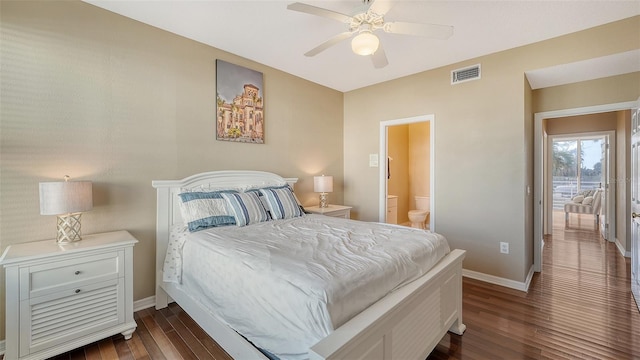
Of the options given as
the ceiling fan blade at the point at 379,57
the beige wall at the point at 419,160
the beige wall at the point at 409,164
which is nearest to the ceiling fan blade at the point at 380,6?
the ceiling fan blade at the point at 379,57

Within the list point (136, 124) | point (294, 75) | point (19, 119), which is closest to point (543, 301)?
point (294, 75)

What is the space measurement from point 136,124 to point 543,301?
4.39m

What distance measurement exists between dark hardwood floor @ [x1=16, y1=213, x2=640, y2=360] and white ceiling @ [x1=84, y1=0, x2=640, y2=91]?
2405mm

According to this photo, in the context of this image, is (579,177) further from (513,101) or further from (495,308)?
(495,308)

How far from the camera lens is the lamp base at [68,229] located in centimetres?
205

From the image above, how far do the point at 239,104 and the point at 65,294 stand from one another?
93.9 inches

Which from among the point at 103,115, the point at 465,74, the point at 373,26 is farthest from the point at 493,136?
the point at 103,115

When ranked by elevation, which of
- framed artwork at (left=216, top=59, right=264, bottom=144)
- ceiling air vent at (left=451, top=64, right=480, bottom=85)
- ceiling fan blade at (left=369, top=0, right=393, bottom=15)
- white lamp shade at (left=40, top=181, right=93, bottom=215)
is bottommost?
white lamp shade at (left=40, top=181, right=93, bottom=215)

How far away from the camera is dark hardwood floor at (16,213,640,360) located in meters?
1.95

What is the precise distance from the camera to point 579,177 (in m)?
7.02

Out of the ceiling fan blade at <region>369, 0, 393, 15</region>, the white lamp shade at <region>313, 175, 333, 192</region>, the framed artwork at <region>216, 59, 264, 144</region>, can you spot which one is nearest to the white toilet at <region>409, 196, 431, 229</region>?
the white lamp shade at <region>313, 175, 333, 192</region>

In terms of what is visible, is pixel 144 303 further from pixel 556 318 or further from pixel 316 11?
pixel 556 318

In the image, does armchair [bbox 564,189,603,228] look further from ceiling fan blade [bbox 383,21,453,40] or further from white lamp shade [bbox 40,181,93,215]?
white lamp shade [bbox 40,181,93,215]

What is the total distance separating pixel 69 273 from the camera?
1895 millimetres
